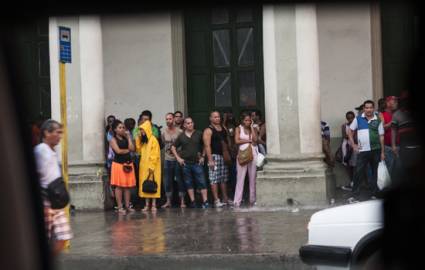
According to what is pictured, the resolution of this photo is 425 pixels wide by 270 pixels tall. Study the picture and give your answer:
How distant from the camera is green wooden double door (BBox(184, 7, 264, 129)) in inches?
695

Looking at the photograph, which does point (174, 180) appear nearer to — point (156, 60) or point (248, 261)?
point (156, 60)

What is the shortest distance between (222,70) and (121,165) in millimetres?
4227

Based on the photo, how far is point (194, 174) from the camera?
1484 centimetres

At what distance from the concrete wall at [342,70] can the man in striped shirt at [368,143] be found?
8.94ft

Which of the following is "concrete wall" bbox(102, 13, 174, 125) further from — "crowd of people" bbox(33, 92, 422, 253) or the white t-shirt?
the white t-shirt

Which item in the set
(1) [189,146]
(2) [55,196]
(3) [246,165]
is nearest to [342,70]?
(3) [246,165]

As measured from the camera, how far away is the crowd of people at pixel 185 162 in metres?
14.7

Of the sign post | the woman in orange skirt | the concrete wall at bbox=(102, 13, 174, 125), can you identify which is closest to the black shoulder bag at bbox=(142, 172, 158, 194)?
the woman in orange skirt

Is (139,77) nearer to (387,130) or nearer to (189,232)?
Result: (387,130)

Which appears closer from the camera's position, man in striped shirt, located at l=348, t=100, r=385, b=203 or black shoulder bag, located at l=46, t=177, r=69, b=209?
black shoulder bag, located at l=46, t=177, r=69, b=209

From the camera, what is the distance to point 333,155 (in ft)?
54.3

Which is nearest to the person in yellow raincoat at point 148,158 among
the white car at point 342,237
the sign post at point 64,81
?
the sign post at point 64,81

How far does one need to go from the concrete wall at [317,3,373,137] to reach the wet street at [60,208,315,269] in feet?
13.0

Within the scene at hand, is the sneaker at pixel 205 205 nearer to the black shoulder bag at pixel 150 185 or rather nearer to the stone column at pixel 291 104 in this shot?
the black shoulder bag at pixel 150 185
